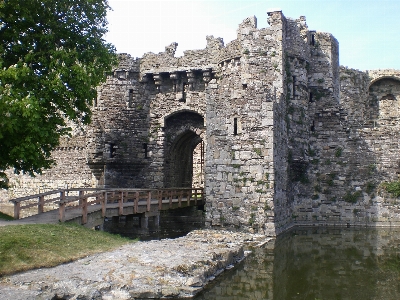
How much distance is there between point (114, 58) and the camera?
51.4 ft

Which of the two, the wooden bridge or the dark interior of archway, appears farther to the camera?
the dark interior of archway

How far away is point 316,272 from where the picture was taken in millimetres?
9859

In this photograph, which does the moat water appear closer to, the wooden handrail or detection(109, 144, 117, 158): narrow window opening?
the wooden handrail

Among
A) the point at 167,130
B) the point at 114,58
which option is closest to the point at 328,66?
the point at 167,130

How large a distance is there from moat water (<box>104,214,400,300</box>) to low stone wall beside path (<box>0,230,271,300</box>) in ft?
1.23

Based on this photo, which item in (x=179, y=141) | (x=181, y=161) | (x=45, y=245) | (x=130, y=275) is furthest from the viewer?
(x=181, y=161)

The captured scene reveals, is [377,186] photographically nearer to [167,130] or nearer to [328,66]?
[328,66]

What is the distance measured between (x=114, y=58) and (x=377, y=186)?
11.6m

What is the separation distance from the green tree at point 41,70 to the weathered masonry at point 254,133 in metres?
5.11

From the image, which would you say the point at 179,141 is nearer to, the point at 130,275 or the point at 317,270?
the point at 317,270

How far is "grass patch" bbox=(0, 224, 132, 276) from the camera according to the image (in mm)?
8680

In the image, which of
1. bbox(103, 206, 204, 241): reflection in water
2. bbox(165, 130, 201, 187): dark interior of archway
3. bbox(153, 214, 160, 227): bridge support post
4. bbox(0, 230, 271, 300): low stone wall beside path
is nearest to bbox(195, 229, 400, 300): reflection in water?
bbox(0, 230, 271, 300): low stone wall beside path

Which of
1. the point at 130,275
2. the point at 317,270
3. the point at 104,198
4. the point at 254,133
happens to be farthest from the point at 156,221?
the point at 130,275

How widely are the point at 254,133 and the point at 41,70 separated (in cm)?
711
